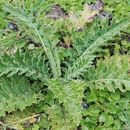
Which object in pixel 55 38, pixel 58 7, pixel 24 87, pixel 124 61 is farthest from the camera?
pixel 58 7

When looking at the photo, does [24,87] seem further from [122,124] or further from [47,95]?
[122,124]

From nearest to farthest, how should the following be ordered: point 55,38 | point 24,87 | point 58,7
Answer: point 24,87 → point 55,38 → point 58,7

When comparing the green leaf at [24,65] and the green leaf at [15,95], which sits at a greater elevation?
the green leaf at [24,65]

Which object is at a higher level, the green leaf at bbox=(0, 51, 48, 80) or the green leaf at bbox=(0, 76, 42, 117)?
the green leaf at bbox=(0, 51, 48, 80)

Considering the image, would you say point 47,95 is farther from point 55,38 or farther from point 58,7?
point 58,7

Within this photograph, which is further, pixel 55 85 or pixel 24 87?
pixel 24 87

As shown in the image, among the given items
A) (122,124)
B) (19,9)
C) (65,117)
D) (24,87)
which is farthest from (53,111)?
(19,9)

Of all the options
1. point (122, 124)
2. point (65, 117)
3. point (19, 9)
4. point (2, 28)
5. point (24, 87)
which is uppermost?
point (19, 9)

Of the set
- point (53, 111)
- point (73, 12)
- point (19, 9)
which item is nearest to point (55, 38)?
point (73, 12)

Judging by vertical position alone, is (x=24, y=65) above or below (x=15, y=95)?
above

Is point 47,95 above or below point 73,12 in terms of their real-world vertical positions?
below
